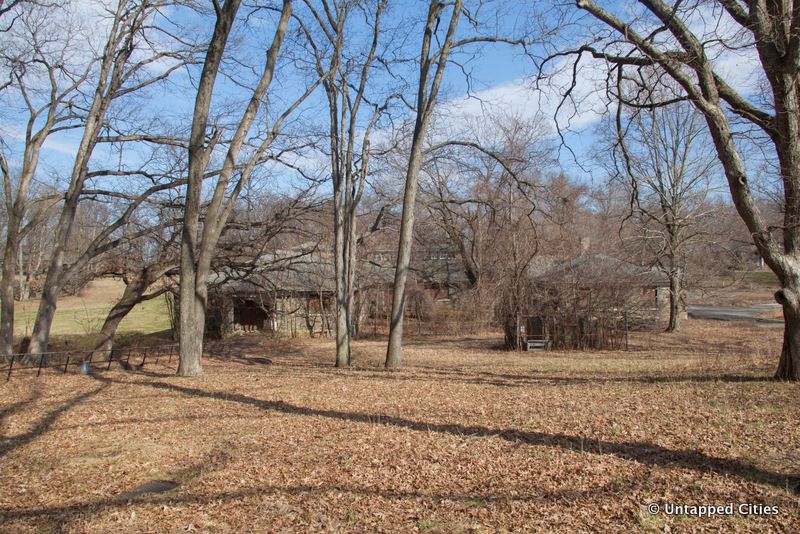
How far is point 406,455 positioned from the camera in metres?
5.41

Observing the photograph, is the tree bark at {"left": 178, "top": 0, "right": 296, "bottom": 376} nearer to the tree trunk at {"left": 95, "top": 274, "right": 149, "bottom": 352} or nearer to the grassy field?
the tree trunk at {"left": 95, "top": 274, "right": 149, "bottom": 352}

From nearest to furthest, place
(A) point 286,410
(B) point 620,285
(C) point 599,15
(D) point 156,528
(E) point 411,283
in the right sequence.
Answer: (D) point 156,528 < (A) point 286,410 < (C) point 599,15 < (B) point 620,285 < (E) point 411,283

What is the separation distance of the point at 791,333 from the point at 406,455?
6033mm

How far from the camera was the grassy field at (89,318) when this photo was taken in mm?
29688

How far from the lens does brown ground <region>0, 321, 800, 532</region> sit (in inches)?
163

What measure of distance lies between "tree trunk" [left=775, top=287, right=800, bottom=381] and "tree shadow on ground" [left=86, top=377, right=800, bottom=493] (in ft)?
13.1

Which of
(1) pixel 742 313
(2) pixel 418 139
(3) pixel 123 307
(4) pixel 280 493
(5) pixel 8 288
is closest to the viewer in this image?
(4) pixel 280 493

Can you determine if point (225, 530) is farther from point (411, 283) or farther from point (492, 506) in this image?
point (411, 283)

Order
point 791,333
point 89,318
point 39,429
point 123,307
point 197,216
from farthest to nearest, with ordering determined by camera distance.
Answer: point 89,318 < point 123,307 < point 197,216 < point 791,333 < point 39,429

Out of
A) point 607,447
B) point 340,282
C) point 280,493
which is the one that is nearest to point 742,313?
point 340,282

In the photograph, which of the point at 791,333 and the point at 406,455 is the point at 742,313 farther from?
the point at 406,455

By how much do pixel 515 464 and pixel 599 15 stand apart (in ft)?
22.0

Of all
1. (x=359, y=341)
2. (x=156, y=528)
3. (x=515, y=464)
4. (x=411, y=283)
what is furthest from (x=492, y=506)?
(x=411, y=283)

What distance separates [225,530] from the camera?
13.3 feet
